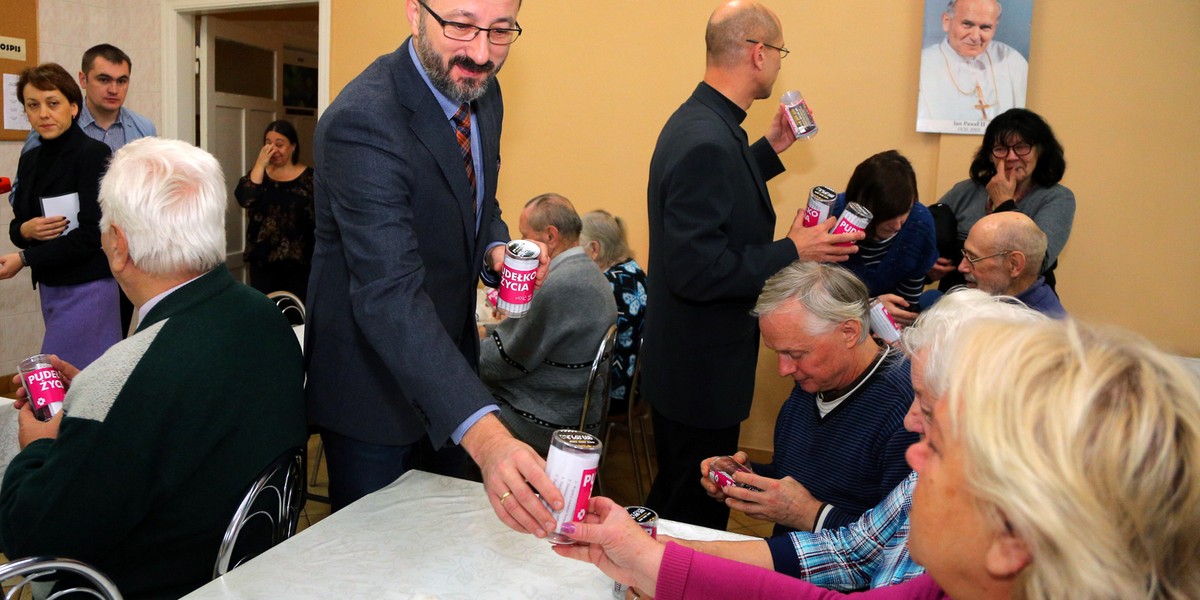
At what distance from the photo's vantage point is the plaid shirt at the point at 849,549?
1462mm

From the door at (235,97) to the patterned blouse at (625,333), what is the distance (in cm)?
311

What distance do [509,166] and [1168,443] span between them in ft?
13.5

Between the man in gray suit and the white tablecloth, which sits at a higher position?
the man in gray suit

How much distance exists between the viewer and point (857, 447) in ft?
A: 5.84

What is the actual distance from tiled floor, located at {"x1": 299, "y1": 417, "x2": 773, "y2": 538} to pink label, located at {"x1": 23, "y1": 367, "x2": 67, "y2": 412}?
1.63m

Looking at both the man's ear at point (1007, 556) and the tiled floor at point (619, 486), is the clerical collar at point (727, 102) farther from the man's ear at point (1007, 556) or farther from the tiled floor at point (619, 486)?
the man's ear at point (1007, 556)

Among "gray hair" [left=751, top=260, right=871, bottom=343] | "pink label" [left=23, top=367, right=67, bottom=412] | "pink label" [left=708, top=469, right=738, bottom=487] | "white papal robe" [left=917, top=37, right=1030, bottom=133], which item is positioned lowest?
"pink label" [left=708, top=469, right=738, bottom=487]

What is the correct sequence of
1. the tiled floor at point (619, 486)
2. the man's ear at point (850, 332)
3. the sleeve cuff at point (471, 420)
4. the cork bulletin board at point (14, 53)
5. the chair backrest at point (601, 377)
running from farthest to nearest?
1. the cork bulletin board at point (14, 53)
2. the tiled floor at point (619, 486)
3. the chair backrest at point (601, 377)
4. the man's ear at point (850, 332)
5. the sleeve cuff at point (471, 420)

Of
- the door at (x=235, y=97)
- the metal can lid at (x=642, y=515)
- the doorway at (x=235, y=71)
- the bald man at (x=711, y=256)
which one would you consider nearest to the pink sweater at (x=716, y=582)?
the metal can lid at (x=642, y=515)

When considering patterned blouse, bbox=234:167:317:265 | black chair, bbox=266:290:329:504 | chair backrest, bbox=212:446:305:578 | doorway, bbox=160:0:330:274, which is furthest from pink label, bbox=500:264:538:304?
doorway, bbox=160:0:330:274

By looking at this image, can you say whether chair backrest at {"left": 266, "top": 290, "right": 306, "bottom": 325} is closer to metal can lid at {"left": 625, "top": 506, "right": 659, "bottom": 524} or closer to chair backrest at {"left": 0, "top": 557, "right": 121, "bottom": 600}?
chair backrest at {"left": 0, "top": 557, "right": 121, "bottom": 600}

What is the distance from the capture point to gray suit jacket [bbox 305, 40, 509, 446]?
4.75 ft

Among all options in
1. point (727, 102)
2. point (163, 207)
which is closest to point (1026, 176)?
point (727, 102)

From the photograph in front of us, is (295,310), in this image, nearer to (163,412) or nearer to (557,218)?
(557,218)
